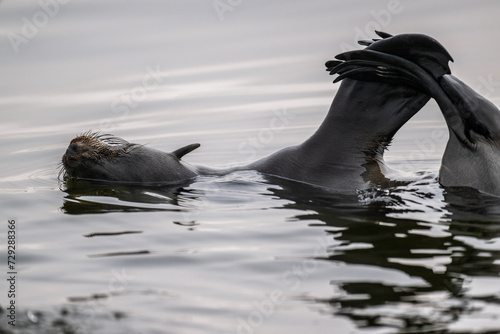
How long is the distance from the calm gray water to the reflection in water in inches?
0.7

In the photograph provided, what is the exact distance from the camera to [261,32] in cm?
1413

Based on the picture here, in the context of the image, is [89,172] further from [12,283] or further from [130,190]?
[12,283]

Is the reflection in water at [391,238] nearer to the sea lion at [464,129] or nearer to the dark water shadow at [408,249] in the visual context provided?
the dark water shadow at [408,249]

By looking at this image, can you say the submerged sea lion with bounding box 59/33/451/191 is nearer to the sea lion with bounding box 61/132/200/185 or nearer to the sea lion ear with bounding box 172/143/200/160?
the sea lion with bounding box 61/132/200/185

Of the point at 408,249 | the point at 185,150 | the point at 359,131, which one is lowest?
the point at 408,249

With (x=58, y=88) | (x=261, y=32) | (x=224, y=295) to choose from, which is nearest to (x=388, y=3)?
(x=261, y=32)

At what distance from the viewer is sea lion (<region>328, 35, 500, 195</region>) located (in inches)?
265

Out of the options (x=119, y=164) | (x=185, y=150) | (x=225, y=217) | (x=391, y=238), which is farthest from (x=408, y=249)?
(x=119, y=164)

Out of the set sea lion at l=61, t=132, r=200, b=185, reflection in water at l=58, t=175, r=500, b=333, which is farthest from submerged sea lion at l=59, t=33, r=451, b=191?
reflection in water at l=58, t=175, r=500, b=333

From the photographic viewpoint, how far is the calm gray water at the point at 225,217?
4.33m

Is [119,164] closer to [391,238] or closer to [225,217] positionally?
[225,217]

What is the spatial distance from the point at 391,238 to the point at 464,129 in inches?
68.5

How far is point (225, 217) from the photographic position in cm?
641

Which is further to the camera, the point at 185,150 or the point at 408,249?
the point at 185,150
